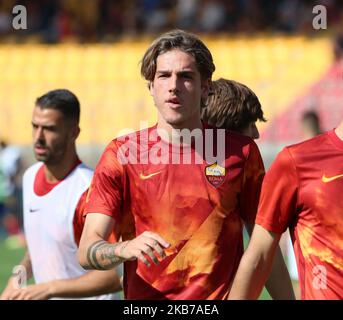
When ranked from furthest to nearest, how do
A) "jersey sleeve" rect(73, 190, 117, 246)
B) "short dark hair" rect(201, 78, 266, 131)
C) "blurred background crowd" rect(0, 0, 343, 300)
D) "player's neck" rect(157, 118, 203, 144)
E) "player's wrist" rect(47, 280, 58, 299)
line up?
"blurred background crowd" rect(0, 0, 343, 300) → "jersey sleeve" rect(73, 190, 117, 246) → "player's wrist" rect(47, 280, 58, 299) → "short dark hair" rect(201, 78, 266, 131) → "player's neck" rect(157, 118, 203, 144)

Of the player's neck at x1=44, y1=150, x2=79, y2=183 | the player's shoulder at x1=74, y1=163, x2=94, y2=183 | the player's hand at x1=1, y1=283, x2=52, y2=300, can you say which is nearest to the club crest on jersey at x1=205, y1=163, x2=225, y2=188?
the player's hand at x1=1, y1=283, x2=52, y2=300

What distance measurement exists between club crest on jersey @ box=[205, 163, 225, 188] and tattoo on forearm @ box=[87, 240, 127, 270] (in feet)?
1.98

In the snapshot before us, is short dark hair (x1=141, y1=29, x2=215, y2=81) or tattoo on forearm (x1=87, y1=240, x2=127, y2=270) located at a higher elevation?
short dark hair (x1=141, y1=29, x2=215, y2=81)

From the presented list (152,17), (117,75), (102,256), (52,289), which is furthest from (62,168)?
(152,17)

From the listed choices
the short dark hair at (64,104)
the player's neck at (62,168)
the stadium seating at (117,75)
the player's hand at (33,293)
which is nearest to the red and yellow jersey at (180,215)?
the player's hand at (33,293)

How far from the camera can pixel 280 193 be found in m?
4.68

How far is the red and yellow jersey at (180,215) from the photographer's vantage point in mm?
5070

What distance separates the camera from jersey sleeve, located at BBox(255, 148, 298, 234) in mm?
4668

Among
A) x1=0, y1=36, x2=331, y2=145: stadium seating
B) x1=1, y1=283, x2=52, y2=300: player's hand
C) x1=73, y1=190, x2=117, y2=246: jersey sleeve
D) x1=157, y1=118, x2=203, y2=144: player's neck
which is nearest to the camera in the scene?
x1=157, y1=118, x2=203, y2=144: player's neck

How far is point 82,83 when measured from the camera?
24.0 metres

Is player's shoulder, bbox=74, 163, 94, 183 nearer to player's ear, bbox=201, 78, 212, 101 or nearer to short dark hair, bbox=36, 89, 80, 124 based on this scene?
short dark hair, bbox=36, 89, 80, 124

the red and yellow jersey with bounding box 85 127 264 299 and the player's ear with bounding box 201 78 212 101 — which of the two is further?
the player's ear with bounding box 201 78 212 101
